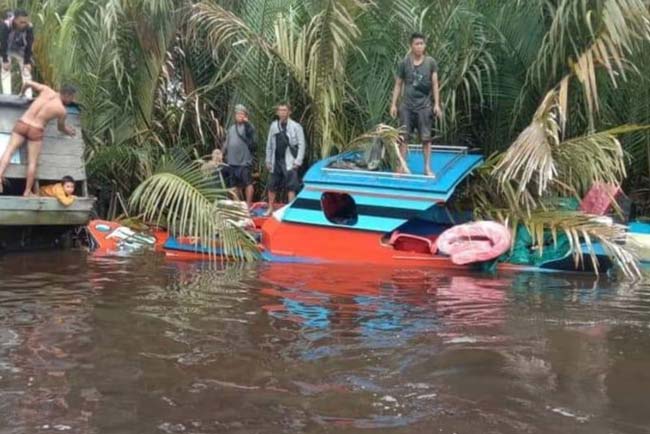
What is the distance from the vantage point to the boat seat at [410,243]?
31.4 feet

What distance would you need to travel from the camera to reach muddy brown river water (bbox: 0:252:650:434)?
413cm

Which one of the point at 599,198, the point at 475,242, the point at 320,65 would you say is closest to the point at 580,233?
the point at 599,198

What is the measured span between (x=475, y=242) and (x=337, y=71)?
320 centimetres

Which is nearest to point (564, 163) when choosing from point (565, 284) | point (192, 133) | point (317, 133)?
point (565, 284)

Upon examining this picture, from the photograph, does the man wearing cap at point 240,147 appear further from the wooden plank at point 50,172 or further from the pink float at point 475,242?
the pink float at point 475,242

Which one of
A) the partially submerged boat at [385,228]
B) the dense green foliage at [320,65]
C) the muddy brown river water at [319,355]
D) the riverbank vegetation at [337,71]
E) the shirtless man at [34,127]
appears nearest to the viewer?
the muddy brown river water at [319,355]

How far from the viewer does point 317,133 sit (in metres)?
11.4

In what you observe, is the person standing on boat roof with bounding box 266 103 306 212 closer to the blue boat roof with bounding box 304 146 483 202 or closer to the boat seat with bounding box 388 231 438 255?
the blue boat roof with bounding box 304 146 483 202

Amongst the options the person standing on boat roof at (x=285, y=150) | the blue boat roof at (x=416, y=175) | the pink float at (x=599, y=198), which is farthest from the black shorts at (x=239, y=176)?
the pink float at (x=599, y=198)

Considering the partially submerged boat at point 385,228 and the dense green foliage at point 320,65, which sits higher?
the dense green foliage at point 320,65

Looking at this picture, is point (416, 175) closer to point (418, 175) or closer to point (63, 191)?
point (418, 175)

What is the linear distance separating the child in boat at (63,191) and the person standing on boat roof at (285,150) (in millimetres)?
2474

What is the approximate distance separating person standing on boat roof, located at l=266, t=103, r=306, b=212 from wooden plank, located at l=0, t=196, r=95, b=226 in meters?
2.30

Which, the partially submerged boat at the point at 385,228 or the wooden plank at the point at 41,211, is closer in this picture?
the partially submerged boat at the point at 385,228
